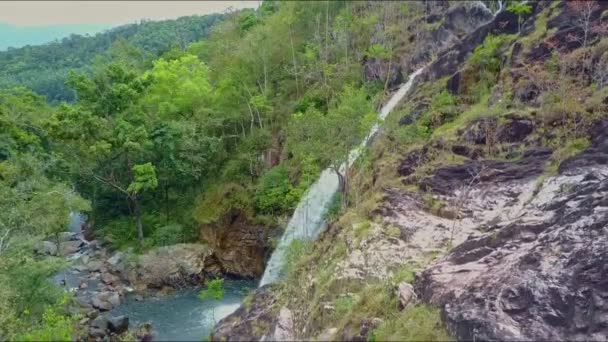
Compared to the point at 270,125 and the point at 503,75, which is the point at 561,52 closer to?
the point at 503,75

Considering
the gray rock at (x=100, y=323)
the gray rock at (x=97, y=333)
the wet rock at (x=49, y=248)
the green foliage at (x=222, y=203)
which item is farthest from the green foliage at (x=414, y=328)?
the wet rock at (x=49, y=248)

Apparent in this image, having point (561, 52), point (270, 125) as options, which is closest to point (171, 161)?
point (270, 125)

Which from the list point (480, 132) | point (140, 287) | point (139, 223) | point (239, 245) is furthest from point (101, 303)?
point (480, 132)

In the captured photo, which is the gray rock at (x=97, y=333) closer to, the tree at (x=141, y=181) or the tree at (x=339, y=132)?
the tree at (x=141, y=181)

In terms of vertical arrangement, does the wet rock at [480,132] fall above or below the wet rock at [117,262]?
above

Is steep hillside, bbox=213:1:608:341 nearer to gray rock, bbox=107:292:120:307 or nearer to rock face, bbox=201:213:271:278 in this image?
rock face, bbox=201:213:271:278

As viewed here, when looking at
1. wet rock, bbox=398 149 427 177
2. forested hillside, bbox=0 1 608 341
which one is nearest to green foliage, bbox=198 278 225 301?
forested hillside, bbox=0 1 608 341
